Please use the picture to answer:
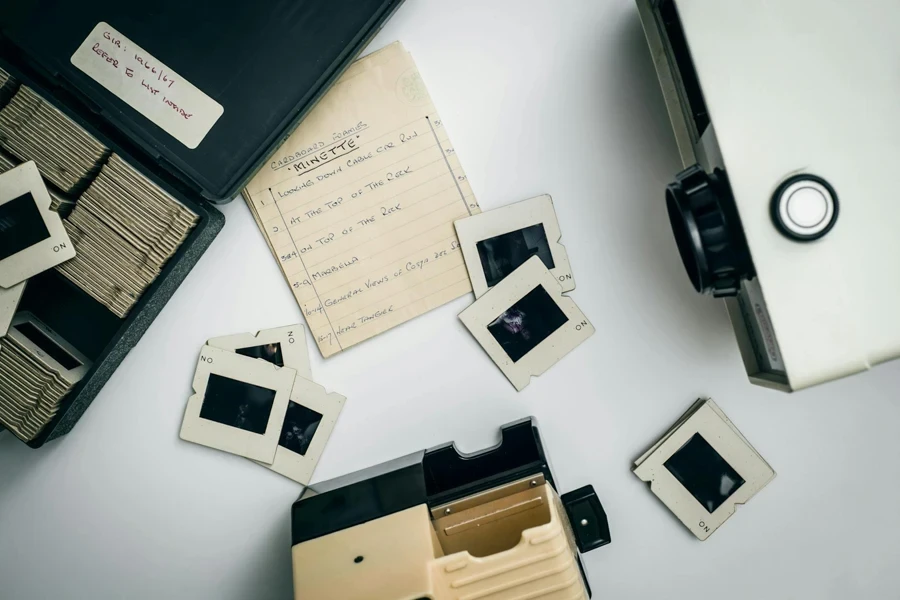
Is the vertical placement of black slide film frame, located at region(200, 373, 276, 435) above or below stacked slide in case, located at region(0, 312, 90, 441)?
below

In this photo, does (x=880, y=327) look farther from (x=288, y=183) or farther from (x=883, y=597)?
(x=288, y=183)

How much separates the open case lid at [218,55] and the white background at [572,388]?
11 cm

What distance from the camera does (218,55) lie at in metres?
0.82

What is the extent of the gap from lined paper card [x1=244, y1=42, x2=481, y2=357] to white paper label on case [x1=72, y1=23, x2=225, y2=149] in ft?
0.40

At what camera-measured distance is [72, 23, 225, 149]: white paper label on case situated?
2.64 feet

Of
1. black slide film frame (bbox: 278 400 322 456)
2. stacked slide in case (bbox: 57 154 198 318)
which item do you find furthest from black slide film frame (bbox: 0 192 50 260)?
black slide film frame (bbox: 278 400 322 456)

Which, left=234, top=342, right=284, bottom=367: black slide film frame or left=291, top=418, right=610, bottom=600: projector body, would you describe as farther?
left=234, top=342, right=284, bottom=367: black slide film frame

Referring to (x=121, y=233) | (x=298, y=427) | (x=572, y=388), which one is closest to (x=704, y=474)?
(x=572, y=388)

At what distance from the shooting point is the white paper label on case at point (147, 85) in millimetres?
804

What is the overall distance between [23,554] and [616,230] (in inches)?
41.4

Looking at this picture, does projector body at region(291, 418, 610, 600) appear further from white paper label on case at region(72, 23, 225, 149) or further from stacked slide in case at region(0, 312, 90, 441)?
white paper label on case at region(72, 23, 225, 149)

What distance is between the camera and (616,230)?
3.00ft

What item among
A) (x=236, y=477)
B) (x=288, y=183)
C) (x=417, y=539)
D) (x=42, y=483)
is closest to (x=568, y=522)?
(x=417, y=539)

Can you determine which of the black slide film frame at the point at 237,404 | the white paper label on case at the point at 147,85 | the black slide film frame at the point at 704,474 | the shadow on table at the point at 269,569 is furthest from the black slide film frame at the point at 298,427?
the black slide film frame at the point at 704,474
